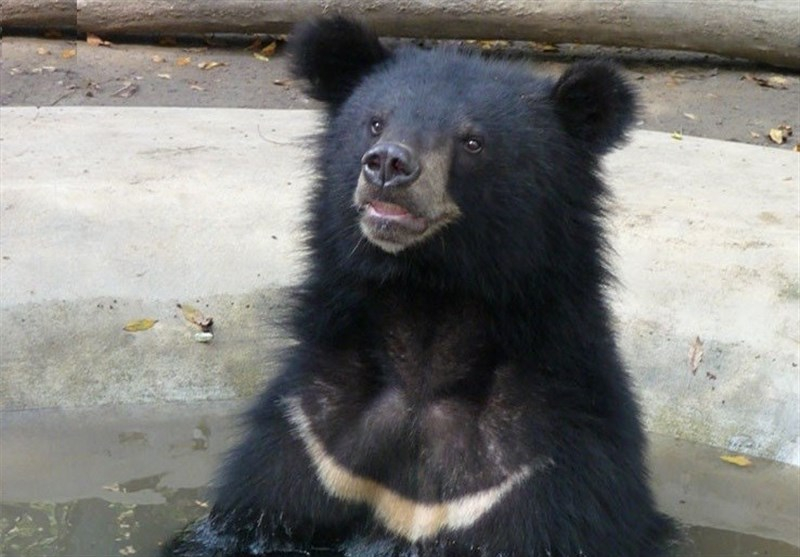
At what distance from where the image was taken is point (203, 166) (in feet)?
20.7

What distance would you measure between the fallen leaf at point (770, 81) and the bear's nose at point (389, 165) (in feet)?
21.7

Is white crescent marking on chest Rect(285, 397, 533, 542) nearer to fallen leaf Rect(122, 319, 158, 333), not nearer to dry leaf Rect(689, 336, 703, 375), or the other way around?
fallen leaf Rect(122, 319, 158, 333)

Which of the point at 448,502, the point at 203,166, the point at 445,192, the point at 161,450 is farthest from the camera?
the point at 203,166

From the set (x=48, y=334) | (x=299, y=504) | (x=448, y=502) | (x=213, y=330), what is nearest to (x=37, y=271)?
(x=48, y=334)

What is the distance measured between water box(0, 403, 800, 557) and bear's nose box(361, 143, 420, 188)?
5.40ft

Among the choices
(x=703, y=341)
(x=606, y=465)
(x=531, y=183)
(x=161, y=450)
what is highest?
(x=531, y=183)

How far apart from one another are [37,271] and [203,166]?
3.70 feet

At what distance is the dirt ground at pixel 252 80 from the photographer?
28.2ft

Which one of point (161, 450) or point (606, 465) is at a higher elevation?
point (606, 465)

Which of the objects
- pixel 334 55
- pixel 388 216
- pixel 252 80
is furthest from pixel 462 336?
pixel 252 80

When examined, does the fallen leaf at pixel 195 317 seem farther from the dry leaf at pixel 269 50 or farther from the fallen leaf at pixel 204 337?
the dry leaf at pixel 269 50

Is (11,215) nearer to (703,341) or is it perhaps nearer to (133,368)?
(133,368)

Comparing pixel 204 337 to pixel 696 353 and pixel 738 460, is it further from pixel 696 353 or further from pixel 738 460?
pixel 738 460

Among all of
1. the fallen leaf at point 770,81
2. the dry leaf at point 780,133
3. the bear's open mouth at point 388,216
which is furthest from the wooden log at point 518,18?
the bear's open mouth at point 388,216
